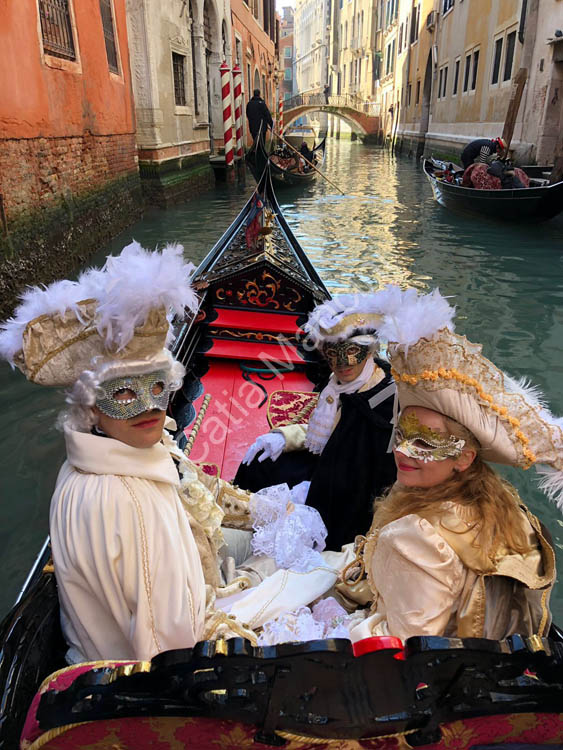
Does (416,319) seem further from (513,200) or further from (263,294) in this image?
(513,200)

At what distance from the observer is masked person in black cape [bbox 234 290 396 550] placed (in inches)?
64.1

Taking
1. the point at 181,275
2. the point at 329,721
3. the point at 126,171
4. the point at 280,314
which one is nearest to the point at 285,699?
the point at 329,721

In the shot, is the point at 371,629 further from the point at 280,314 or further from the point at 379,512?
the point at 280,314

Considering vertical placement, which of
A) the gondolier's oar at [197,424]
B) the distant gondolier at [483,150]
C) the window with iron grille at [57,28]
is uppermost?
the window with iron grille at [57,28]

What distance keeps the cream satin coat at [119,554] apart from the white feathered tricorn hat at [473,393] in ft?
1.57

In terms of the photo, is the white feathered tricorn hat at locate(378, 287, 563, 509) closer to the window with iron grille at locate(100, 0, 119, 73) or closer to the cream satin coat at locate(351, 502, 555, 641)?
the cream satin coat at locate(351, 502, 555, 641)

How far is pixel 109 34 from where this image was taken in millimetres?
7020

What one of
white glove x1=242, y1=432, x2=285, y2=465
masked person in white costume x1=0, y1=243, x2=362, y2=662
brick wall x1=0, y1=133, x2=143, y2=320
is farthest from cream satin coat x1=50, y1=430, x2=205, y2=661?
brick wall x1=0, y1=133, x2=143, y2=320

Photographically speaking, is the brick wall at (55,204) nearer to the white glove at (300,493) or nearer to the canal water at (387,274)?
the canal water at (387,274)

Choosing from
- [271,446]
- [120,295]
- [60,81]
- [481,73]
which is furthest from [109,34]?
[481,73]

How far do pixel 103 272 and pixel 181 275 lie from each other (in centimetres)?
16

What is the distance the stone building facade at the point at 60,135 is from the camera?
4.16 m

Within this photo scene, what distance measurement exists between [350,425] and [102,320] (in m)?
0.95

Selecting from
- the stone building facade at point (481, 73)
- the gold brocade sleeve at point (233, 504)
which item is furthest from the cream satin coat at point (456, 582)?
the stone building facade at point (481, 73)
